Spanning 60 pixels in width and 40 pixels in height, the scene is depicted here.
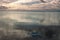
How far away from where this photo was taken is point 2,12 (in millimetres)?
4070

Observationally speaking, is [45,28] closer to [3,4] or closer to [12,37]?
[12,37]

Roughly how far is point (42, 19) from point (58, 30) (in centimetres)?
54

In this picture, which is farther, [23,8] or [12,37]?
[23,8]

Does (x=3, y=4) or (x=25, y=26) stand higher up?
(x=3, y=4)

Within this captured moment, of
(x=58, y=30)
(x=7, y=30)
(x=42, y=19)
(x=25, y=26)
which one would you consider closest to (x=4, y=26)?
(x=7, y=30)

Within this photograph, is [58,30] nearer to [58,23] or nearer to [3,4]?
[58,23]

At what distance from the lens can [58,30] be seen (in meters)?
3.79

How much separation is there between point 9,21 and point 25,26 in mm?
431

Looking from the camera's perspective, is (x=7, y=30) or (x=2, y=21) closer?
(x=7, y=30)

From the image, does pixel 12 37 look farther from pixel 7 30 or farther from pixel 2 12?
pixel 2 12

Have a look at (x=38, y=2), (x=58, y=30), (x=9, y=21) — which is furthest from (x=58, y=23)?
(x=9, y=21)

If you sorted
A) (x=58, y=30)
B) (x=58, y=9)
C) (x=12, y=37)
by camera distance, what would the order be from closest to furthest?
(x=12, y=37) → (x=58, y=30) → (x=58, y=9)

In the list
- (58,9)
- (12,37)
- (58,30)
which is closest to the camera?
(12,37)

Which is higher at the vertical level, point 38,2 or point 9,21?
point 38,2
